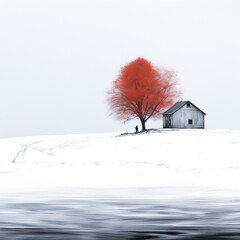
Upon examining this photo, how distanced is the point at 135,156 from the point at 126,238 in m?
29.1

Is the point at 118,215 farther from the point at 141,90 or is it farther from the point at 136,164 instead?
the point at 141,90

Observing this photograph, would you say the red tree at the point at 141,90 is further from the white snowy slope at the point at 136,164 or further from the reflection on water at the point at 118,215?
the reflection on water at the point at 118,215

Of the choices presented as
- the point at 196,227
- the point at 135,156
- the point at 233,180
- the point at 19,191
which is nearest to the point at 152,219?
the point at 196,227

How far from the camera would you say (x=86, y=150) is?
44.8m

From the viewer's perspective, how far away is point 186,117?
221 ft

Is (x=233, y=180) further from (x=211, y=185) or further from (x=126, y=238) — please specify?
(x=126, y=238)

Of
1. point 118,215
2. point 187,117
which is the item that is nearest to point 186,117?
point 187,117

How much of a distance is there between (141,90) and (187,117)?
7.19m

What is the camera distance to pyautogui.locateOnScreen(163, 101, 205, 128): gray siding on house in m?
67.4

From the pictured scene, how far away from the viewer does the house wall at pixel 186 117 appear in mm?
67375

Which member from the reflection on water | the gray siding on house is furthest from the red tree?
the reflection on water

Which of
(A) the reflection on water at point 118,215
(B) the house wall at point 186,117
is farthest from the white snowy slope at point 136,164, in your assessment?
(B) the house wall at point 186,117

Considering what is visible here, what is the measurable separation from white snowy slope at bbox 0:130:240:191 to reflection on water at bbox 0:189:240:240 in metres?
3.51

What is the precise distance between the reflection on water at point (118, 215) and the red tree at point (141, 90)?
160ft
